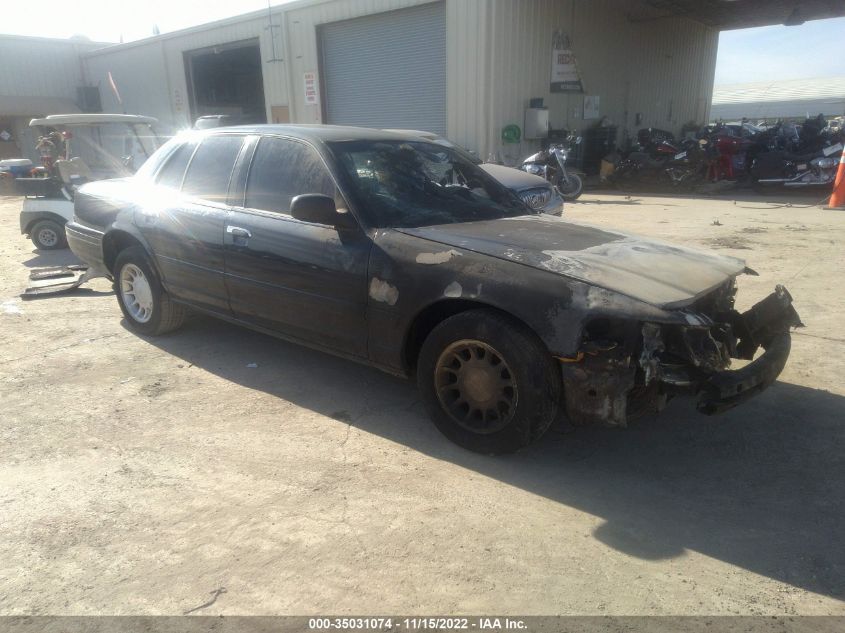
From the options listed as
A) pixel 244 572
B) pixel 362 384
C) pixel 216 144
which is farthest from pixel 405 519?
pixel 216 144

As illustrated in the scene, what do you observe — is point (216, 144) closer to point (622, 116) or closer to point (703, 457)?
point (703, 457)

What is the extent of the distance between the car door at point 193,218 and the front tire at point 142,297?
20 cm

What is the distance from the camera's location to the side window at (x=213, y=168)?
4266mm

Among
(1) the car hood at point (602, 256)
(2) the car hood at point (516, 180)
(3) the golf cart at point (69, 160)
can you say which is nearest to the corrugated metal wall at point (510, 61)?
(2) the car hood at point (516, 180)

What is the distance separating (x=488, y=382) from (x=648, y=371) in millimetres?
777

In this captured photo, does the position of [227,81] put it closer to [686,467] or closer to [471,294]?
[471,294]

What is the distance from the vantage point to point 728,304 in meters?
3.46

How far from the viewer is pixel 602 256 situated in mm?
3150

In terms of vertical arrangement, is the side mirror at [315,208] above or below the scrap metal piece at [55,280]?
above

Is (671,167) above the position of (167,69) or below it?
below

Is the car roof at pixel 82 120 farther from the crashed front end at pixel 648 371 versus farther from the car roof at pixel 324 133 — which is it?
the crashed front end at pixel 648 371

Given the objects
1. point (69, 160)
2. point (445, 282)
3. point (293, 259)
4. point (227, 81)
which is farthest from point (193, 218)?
point (227, 81)

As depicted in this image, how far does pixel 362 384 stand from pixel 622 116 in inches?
766

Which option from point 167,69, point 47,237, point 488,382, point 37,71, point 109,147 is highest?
point 37,71
